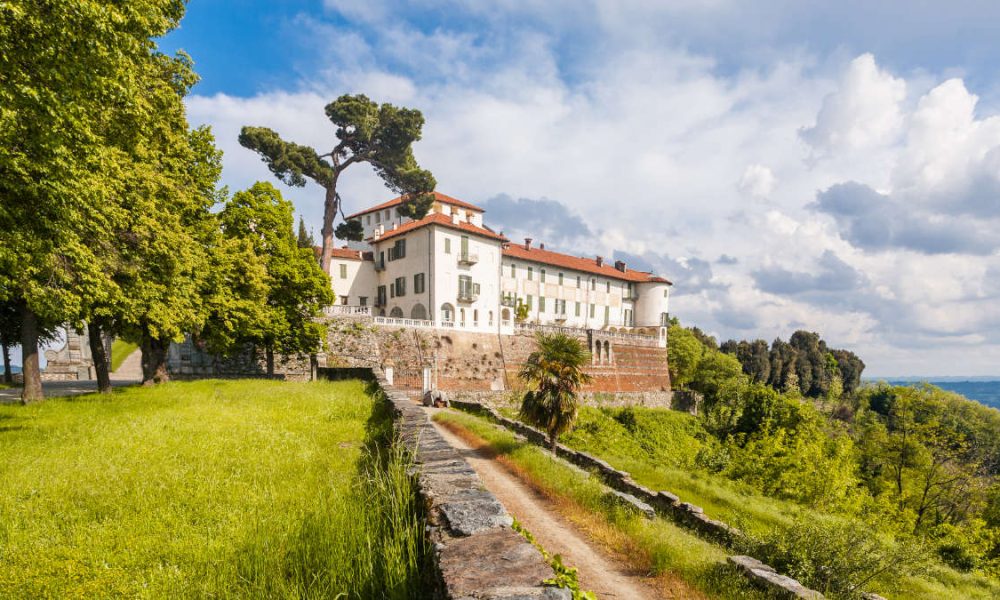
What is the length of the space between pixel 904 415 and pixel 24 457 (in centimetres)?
4054

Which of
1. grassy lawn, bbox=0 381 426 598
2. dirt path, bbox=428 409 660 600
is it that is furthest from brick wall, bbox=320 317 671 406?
grassy lawn, bbox=0 381 426 598

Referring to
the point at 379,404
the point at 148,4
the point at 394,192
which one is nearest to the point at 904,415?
the point at 379,404

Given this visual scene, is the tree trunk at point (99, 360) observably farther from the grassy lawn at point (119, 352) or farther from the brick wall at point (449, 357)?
the grassy lawn at point (119, 352)

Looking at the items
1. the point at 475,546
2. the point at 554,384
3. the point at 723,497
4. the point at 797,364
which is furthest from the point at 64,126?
the point at 797,364

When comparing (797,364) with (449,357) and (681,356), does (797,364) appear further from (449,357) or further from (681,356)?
(449,357)

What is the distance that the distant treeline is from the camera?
291 feet

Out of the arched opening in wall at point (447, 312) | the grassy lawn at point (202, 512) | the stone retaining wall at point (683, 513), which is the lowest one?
the stone retaining wall at point (683, 513)

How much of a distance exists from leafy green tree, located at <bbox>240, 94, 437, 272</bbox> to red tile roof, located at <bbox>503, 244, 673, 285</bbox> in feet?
48.0

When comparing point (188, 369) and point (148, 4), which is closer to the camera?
point (148, 4)

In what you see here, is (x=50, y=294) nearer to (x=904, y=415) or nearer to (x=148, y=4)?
(x=148, y=4)

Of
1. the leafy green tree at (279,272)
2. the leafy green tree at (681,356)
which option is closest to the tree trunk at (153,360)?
the leafy green tree at (279,272)

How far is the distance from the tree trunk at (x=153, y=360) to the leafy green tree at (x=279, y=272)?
356cm

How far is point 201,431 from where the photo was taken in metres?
11.5

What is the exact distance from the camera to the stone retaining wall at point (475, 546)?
10.6ft
